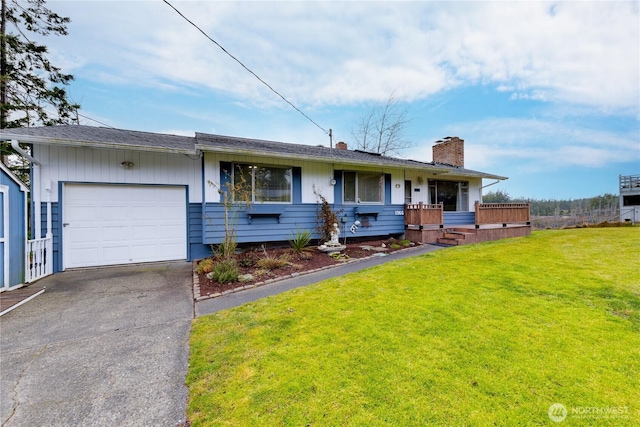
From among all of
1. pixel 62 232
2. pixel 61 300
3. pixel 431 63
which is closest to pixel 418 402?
pixel 61 300

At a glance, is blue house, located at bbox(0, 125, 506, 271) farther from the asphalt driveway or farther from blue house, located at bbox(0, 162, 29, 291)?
the asphalt driveway

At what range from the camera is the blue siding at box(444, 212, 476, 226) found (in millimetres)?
11805

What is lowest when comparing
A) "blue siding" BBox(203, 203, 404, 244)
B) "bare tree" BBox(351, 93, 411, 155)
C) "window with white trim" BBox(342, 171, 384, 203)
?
"blue siding" BBox(203, 203, 404, 244)

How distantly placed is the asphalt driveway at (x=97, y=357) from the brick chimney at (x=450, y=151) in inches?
570

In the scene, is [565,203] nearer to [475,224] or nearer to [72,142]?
[475,224]

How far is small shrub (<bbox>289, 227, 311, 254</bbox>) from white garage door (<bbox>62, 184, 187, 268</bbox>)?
3091 mm

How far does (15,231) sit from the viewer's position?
484 centimetres

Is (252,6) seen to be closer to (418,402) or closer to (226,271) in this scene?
(226,271)

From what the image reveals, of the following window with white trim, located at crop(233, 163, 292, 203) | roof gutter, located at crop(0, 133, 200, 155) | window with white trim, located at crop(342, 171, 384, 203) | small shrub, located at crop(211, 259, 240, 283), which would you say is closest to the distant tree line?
window with white trim, located at crop(342, 171, 384, 203)

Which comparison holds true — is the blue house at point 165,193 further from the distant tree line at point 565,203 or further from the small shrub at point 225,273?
the distant tree line at point 565,203

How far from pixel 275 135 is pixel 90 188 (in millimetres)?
10654

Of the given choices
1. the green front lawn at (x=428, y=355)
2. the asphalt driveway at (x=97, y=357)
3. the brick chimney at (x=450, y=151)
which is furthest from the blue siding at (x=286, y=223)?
the brick chimney at (x=450, y=151)

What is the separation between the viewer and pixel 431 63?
39.1 ft

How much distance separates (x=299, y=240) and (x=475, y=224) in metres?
6.88
